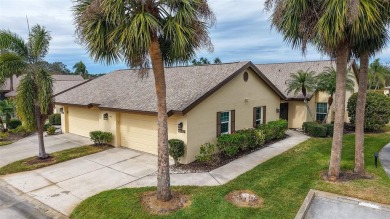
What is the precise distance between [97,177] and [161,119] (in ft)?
15.8

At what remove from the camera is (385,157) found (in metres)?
12.7

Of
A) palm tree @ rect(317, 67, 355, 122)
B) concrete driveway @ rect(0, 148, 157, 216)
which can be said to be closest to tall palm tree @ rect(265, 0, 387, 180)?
concrete driveway @ rect(0, 148, 157, 216)

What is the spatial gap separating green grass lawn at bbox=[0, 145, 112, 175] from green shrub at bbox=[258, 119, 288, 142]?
9446 millimetres

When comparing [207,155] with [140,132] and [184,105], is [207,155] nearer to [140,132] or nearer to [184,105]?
[184,105]

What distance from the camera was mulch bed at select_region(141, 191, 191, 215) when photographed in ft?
25.6

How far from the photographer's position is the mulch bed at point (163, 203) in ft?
25.6

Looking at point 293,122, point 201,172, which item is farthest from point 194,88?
point 293,122

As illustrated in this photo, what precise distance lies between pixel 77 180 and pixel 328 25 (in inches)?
421

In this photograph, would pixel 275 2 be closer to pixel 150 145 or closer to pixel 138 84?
pixel 150 145

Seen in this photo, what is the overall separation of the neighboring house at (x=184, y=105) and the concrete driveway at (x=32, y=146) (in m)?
1.13

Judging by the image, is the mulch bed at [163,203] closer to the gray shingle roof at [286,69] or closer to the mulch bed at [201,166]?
the mulch bed at [201,166]

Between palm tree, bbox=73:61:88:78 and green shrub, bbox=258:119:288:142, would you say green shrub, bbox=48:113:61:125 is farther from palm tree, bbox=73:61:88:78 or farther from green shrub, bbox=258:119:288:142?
palm tree, bbox=73:61:88:78

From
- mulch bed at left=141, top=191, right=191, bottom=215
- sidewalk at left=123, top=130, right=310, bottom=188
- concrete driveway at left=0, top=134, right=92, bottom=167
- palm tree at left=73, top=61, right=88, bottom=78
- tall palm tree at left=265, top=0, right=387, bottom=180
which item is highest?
palm tree at left=73, top=61, right=88, bottom=78

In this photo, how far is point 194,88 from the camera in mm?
13664
